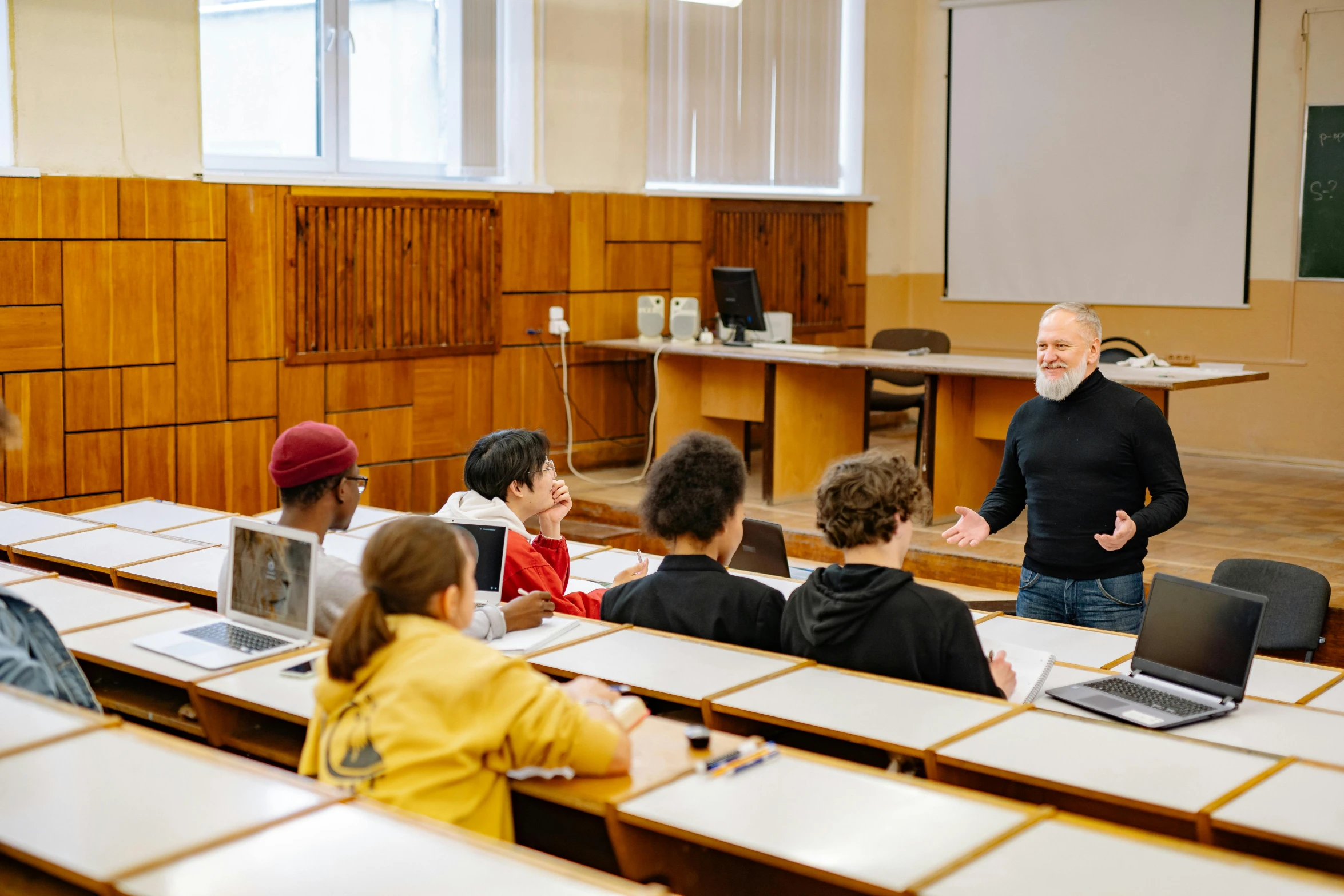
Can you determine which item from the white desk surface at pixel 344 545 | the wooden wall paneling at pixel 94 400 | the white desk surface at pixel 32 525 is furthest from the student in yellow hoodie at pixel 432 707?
the wooden wall paneling at pixel 94 400

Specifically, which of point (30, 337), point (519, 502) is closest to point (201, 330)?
point (30, 337)

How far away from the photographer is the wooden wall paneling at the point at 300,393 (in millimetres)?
6230

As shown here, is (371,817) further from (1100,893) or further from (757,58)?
(757,58)

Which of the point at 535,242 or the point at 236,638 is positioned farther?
the point at 535,242

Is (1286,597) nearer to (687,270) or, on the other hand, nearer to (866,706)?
(866,706)

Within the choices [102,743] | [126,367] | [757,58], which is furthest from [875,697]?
[757,58]

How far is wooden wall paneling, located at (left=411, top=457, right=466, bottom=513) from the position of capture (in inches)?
268

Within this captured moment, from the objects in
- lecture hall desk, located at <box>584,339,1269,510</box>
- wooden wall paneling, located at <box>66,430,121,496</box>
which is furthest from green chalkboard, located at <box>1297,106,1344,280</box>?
wooden wall paneling, located at <box>66,430,121,496</box>

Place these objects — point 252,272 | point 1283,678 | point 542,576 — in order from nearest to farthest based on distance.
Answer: point 1283,678
point 542,576
point 252,272

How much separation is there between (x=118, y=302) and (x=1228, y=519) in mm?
5129

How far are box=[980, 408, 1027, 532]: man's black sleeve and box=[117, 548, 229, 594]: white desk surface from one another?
2061mm

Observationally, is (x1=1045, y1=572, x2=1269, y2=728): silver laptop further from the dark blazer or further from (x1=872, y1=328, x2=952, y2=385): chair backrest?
(x1=872, y1=328, x2=952, y2=385): chair backrest

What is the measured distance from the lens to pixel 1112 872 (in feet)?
5.67

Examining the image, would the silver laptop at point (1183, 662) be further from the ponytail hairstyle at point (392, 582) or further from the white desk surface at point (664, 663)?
the ponytail hairstyle at point (392, 582)
